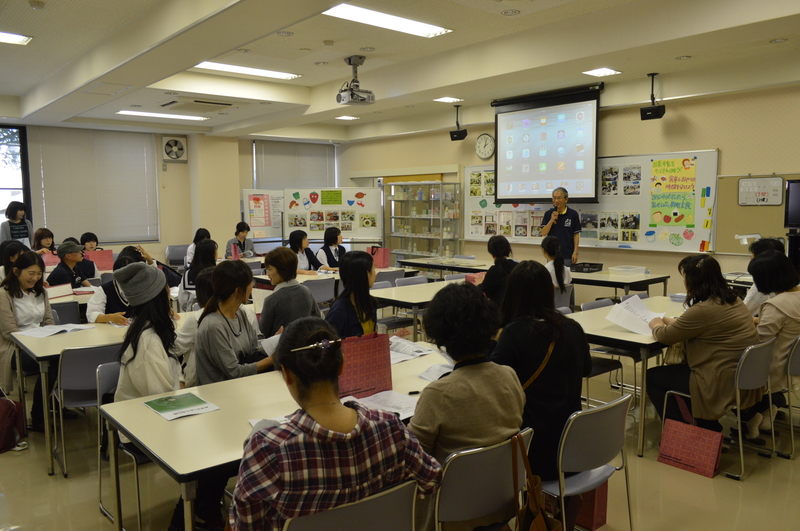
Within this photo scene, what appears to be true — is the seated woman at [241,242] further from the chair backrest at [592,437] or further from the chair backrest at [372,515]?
the chair backrest at [372,515]

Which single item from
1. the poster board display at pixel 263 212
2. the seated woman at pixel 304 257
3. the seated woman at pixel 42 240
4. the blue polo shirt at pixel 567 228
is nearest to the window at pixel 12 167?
the seated woman at pixel 42 240

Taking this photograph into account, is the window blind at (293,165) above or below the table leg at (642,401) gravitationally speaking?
above

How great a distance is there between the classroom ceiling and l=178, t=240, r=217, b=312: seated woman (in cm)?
167

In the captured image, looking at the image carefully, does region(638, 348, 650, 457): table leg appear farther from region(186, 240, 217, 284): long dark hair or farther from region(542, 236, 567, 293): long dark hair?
region(186, 240, 217, 284): long dark hair

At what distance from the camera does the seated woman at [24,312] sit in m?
3.93

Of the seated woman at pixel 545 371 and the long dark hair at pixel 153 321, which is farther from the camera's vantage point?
the long dark hair at pixel 153 321

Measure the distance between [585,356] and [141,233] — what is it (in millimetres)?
9790

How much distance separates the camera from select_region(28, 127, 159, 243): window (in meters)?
9.52

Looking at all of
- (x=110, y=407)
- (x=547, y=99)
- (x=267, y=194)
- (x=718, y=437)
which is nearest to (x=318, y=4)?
(x=110, y=407)

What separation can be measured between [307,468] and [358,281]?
181 centimetres

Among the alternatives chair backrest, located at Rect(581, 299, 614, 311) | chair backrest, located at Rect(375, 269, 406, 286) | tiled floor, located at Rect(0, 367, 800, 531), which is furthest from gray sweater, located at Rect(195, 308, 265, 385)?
chair backrest, located at Rect(375, 269, 406, 286)

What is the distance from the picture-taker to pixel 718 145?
709 cm

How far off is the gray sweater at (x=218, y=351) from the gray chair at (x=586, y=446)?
154cm

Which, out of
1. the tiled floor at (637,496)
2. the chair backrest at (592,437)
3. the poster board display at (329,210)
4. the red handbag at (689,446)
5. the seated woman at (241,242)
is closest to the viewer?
the chair backrest at (592,437)
